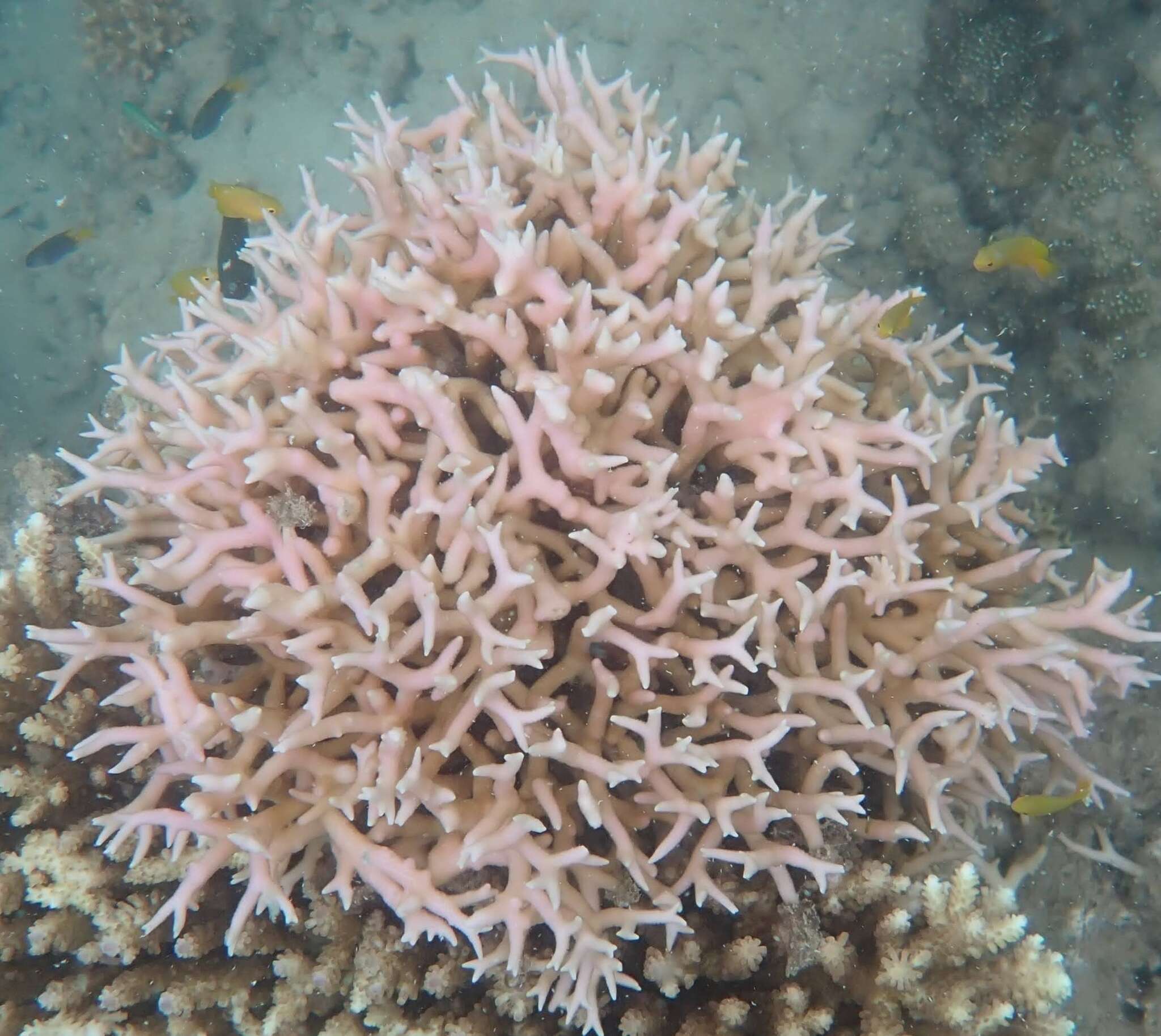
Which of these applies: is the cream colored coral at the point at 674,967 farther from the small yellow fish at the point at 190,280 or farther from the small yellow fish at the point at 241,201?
the small yellow fish at the point at 241,201

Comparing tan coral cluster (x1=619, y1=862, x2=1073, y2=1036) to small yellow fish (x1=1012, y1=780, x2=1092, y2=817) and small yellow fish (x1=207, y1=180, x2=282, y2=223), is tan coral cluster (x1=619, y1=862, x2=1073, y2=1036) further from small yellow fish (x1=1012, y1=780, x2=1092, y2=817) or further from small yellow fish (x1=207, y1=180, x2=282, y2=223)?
small yellow fish (x1=207, y1=180, x2=282, y2=223)

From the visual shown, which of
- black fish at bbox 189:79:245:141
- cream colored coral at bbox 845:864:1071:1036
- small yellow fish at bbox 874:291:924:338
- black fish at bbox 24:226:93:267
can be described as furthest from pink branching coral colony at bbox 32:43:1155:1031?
black fish at bbox 24:226:93:267

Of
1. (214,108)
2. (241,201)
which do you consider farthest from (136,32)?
(241,201)

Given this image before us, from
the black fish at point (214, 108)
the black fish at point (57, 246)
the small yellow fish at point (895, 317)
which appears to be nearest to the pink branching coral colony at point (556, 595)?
the small yellow fish at point (895, 317)

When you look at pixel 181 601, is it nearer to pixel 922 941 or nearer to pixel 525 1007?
pixel 525 1007

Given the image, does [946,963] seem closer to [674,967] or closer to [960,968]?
[960,968]

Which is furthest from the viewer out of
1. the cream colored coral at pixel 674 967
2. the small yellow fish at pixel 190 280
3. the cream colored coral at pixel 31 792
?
the small yellow fish at pixel 190 280
